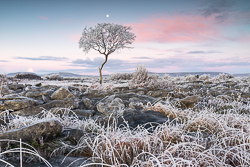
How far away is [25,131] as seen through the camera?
2.26 metres

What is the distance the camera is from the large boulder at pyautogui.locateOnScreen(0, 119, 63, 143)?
7.27 feet

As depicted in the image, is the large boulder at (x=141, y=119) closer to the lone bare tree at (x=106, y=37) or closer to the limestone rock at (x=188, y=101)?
the limestone rock at (x=188, y=101)

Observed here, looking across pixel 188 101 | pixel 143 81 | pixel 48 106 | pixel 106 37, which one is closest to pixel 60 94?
pixel 48 106

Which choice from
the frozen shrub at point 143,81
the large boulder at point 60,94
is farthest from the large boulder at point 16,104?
the frozen shrub at point 143,81

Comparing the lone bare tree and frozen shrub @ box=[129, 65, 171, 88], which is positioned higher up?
the lone bare tree

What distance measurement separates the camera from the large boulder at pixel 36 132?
2.21 m

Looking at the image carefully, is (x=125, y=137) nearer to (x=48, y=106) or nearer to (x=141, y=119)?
(x=141, y=119)

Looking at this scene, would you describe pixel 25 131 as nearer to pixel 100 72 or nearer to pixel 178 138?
pixel 178 138

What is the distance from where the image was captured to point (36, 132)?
228 cm

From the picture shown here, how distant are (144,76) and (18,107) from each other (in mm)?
7525

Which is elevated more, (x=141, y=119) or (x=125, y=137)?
(x=125, y=137)

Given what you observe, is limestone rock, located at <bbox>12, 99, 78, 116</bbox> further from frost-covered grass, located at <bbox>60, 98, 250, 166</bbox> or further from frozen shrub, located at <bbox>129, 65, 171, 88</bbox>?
frozen shrub, located at <bbox>129, 65, 171, 88</bbox>

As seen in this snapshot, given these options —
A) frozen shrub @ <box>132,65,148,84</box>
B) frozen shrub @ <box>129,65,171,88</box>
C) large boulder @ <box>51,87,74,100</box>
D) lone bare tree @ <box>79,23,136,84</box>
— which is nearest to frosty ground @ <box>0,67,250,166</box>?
large boulder @ <box>51,87,74,100</box>

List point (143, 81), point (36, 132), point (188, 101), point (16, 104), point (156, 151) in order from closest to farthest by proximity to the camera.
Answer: point (156, 151) → point (36, 132) → point (16, 104) → point (188, 101) → point (143, 81)
